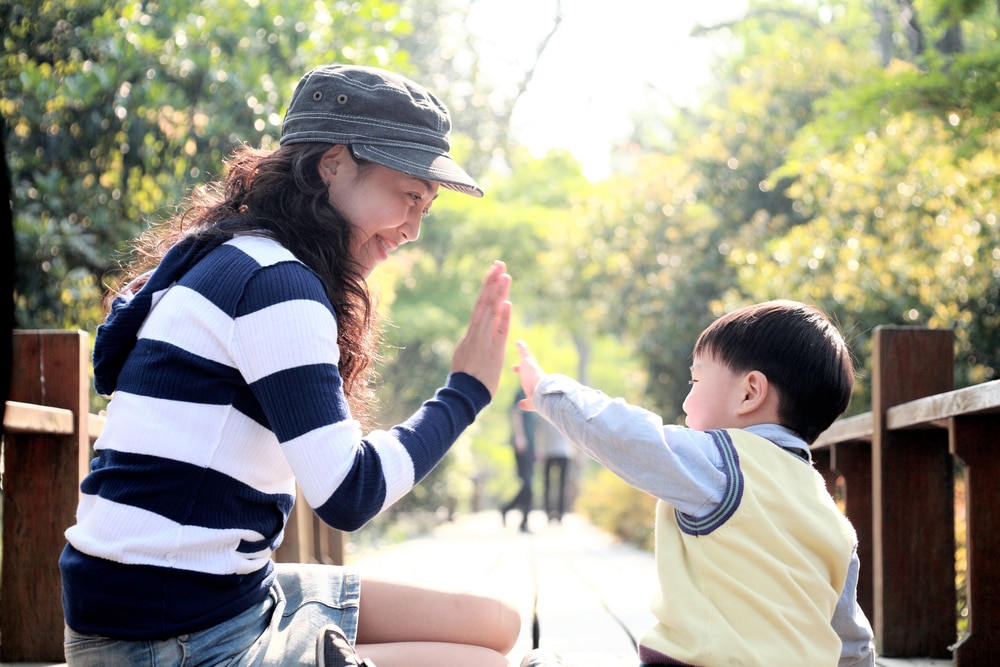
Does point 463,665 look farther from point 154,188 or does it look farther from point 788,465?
point 154,188

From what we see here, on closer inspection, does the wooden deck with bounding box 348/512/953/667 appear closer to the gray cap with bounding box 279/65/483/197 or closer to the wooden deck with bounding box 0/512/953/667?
the wooden deck with bounding box 0/512/953/667

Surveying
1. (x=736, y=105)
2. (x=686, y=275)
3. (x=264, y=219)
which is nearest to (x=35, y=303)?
(x=264, y=219)

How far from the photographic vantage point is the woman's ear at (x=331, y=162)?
6.33 ft

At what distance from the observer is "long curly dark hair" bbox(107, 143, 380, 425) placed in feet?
6.01

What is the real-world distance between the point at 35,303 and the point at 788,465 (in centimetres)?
436

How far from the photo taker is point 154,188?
5941mm

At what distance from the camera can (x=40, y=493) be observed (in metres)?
2.69

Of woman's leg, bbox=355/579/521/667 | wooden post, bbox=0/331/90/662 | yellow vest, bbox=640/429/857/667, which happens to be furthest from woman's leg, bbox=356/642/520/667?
wooden post, bbox=0/331/90/662

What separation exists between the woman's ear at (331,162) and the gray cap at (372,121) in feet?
0.08

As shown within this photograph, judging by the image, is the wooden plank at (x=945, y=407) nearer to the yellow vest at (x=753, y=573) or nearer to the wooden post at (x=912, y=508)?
the wooden post at (x=912, y=508)

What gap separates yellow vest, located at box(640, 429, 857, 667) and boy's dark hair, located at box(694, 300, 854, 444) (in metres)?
0.17

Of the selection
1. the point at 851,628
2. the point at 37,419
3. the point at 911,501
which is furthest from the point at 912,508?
the point at 37,419

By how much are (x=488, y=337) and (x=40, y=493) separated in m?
1.45

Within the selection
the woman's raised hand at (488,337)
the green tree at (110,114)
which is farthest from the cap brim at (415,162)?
the green tree at (110,114)
